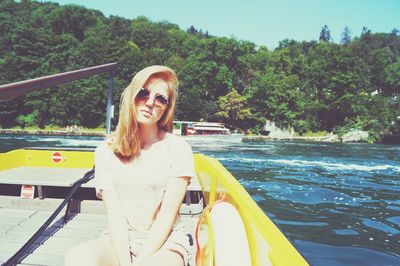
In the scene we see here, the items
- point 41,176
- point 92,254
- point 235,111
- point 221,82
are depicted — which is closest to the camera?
point 92,254

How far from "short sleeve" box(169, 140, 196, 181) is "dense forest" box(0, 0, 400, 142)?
43.6 m

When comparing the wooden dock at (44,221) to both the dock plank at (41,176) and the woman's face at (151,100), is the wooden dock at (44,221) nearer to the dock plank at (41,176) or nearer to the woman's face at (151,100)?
the dock plank at (41,176)

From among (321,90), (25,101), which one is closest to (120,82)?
(25,101)

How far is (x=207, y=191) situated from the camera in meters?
3.06

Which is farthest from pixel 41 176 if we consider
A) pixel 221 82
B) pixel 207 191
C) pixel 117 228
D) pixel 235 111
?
pixel 221 82

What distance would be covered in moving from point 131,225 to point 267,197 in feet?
22.3

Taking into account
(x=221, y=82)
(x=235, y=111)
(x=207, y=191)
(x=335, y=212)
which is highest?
(x=221, y=82)

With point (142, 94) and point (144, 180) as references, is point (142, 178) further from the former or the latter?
point (142, 94)

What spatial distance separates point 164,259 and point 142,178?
400 mm

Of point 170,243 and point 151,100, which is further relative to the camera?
point 151,100

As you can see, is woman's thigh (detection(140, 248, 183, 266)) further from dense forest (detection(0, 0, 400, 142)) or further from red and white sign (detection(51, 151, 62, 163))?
dense forest (detection(0, 0, 400, 142))

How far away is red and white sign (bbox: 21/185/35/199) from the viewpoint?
3.42 m

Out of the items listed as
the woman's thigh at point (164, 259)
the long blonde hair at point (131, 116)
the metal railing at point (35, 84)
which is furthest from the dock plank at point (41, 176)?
the woman's thigh at point (164, 259)

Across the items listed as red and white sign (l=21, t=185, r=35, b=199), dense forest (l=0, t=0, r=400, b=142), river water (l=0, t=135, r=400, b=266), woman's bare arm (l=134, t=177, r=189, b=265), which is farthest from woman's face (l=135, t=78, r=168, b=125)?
dense forest (l=0, t=0, r=400, b=142)
